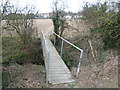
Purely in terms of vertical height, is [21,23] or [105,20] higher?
[105,20]

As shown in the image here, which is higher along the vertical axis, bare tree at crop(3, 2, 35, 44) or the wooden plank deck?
bare tree at crop(3, 2, 35, 44)

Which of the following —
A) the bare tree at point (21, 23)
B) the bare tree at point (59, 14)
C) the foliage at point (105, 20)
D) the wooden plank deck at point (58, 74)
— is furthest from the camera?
the bare tree at point (59, 14)

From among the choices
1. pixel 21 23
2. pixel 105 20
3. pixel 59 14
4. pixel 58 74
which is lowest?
pixel 58 74

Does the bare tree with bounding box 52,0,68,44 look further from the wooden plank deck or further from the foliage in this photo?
the wooden plank deck

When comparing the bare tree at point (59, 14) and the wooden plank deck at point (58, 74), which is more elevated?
the bare tree at point (59, 14)

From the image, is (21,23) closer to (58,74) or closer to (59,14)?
(59,14)

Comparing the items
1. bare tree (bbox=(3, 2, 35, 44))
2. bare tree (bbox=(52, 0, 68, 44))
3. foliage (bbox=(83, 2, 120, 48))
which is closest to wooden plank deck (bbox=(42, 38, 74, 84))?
foliage (bbox=(83, 2, 120, 48))

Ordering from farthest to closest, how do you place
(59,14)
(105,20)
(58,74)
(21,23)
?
(59,14) < (21,23) < (105,20) < (58,74)

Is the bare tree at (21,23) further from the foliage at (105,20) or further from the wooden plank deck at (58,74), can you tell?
the foliage at (105,20)

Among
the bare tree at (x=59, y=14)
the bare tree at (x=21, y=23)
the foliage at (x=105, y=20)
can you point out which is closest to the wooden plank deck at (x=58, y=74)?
the foliage at (x=105, y=20)

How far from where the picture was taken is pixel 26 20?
8.71m

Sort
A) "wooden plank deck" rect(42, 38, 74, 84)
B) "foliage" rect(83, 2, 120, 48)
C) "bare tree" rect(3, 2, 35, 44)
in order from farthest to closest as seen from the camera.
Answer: "bare tree" rect(3, 2, 35, 44) → "foliage" rect(83, 2, 120, 48) → "wooden plank deck" rect(42, 38, 74, 84)

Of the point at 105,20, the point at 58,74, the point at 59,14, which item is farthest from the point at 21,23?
the point at 105,20

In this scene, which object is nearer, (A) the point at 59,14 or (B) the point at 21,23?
(B) the point at 21,23
